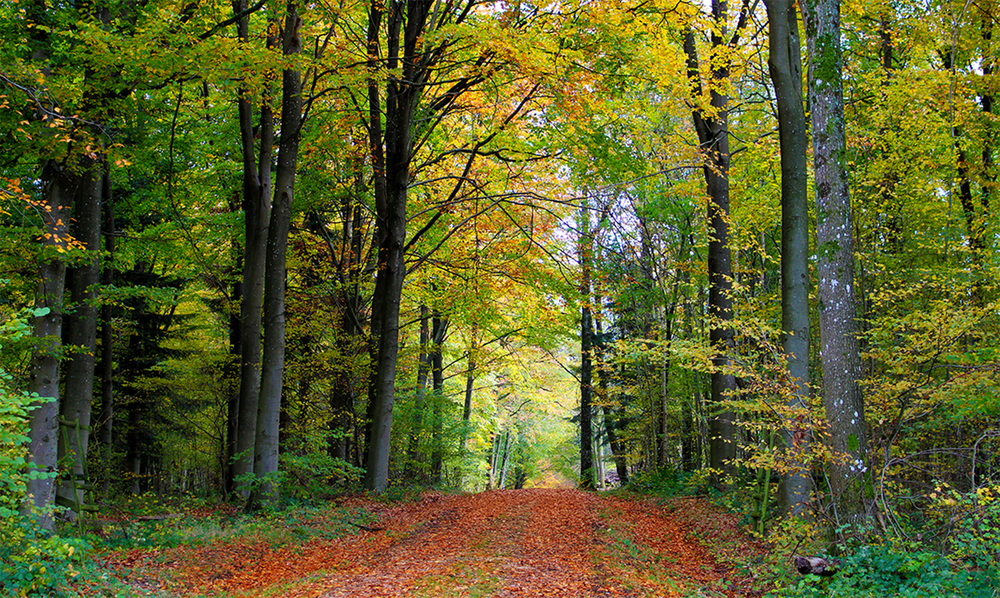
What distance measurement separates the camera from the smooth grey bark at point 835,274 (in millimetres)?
6312

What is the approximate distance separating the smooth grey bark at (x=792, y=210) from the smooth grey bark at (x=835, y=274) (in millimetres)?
912

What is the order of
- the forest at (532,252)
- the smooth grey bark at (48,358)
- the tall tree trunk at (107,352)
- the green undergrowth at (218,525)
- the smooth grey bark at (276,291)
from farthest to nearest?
the tall tree trunk at (107,352)
the smooth grey bark at (276,291)
the green undergrowth at (218,525)
the smooth grey bark at (48,358)
the forest at (532,252)

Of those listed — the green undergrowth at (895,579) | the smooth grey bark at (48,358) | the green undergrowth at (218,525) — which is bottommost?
the green undergrowth at (218,525)

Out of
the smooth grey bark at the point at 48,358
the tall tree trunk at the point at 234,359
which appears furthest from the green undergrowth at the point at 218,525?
the tall tree trunk at the point at 234,359

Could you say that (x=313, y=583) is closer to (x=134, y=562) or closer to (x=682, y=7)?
(x=134, y=562)

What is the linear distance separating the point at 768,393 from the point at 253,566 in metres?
6.71

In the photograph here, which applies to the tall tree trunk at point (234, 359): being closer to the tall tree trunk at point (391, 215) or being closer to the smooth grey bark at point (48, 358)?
the tall tree trunk at point (391, 215)

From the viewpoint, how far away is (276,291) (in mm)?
10703

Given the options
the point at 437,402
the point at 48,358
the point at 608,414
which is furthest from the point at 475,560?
the point at 608,414

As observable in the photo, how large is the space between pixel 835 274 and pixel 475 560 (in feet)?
17.7

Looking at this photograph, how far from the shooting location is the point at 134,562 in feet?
23.1

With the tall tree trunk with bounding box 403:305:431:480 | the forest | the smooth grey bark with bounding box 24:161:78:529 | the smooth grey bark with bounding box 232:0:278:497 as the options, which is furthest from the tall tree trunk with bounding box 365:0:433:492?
the smooth grey bark with bounding box 24:161:78:529

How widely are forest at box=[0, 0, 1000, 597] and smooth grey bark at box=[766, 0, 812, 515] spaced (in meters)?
0.05

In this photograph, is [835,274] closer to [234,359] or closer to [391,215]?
[391,215]
